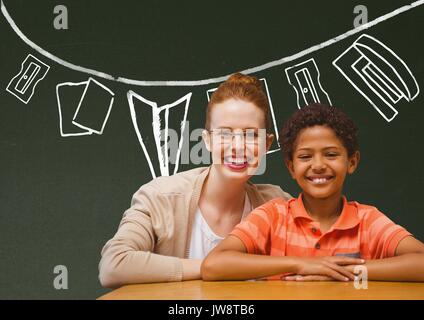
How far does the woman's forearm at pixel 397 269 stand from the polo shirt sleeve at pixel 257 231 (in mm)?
286

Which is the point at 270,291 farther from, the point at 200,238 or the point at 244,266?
the point at 200,238

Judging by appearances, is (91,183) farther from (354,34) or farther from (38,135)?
(354,34)

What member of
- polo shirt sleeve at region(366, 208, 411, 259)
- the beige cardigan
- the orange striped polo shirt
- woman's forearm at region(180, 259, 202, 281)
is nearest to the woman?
the beige cardigan

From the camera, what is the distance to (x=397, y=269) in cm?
142

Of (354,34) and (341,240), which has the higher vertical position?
(354,34)

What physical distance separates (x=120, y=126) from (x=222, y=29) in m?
0.55

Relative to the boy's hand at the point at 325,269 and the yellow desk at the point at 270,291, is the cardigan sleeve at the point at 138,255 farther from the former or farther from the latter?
the boy's hand at the point at 325,269

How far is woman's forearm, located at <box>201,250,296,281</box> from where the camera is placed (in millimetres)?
1458

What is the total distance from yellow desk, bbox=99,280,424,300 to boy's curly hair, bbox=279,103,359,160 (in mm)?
395

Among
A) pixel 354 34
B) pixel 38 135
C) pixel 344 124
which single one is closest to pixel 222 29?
pixel 354 34

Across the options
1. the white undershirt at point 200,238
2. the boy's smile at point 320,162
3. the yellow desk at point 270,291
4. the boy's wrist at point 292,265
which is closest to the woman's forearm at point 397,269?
the yellow desk at point 270,291

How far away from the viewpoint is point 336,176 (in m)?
1.62

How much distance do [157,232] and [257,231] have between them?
13.3 inches

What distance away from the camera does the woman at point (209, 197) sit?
5.76 feet
